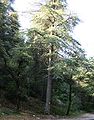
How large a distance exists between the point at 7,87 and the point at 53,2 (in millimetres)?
9427

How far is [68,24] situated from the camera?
30781 millimetres

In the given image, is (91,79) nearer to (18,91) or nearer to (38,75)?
(38,75)

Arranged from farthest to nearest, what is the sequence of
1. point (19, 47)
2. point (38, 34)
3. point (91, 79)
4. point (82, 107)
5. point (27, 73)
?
1. point (82, 107)
2. point (91, 79)
3. point (38, 34)
4. point (27, 73)
5. point (19, 47)

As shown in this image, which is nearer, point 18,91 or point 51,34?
point 18,91

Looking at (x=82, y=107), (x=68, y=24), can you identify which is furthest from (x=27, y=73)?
(x=82, y=107)

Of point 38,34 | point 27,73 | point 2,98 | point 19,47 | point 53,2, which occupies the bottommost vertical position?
point 2,98

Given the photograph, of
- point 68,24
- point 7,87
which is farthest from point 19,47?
point 68,24

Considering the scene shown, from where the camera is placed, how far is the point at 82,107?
56.6m

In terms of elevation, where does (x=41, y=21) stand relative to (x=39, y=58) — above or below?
above

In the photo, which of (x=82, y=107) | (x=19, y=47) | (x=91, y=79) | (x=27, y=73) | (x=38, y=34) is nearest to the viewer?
(x=19, y=47)

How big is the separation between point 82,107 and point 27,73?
30696mm

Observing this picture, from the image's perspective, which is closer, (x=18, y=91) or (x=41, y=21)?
(x=18, y=91)

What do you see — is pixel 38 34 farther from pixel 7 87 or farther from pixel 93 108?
pixel 93 108

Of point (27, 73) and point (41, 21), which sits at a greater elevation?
point (41, 21)
